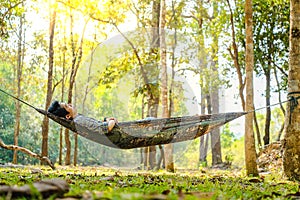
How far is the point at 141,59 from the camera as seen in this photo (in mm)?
10359

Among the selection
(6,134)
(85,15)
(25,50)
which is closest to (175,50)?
(85,15)

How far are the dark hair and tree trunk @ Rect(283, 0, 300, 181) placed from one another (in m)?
2.09

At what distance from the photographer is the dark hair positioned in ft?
14.3

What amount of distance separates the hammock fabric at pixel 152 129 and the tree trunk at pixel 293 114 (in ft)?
1.50

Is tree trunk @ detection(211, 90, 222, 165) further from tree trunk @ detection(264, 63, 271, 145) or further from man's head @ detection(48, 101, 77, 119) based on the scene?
man's head @ detection(48, 101, 77, 119)

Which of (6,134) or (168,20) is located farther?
(6,134)

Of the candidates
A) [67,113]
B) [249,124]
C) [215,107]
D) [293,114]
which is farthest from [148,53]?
[293,114]

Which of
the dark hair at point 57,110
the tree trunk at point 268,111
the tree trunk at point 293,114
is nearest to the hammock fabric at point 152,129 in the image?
the dark hair at point 57,110

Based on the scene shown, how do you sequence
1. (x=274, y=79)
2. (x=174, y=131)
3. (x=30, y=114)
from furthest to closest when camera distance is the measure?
1. (x=30, y=114)
2. (x=274, y=79)
3. (x=174, y=131)

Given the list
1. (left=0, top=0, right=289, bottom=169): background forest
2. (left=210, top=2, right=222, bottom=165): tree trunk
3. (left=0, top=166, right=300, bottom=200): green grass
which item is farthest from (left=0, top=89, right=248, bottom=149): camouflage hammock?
(left=210, top=2, right=222, bottom=165): tree trunk

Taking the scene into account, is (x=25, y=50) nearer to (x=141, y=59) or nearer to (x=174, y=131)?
(x=141, y=59)

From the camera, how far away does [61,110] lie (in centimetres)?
442

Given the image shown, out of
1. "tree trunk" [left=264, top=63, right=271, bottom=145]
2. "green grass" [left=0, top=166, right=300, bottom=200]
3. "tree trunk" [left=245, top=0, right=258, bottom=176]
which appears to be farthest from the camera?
"tree trunk" [left=264, top=63, right=271, bottom=145]

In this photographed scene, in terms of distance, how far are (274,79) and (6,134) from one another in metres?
A: 8.21
